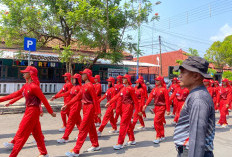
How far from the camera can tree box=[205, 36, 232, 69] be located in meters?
29.1

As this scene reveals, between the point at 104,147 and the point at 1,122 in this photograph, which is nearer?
the point at 104,147

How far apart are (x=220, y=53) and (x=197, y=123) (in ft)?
104

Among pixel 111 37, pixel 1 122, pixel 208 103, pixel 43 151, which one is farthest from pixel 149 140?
pixel 111 37

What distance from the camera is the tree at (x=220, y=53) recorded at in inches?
1147

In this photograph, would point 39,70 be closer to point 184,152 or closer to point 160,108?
point 160,108

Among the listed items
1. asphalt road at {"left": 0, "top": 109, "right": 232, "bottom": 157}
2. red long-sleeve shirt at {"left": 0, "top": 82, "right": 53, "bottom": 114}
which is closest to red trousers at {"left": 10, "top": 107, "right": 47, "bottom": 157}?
red long-sleeve shirt at {"left": 0, "top": 82, "right": 53, "bottom": 114}

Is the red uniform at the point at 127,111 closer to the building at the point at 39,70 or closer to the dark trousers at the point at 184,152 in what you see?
the dark trousers at the point at 184,152

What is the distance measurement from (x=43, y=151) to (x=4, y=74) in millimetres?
14605

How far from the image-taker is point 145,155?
16.8 feet

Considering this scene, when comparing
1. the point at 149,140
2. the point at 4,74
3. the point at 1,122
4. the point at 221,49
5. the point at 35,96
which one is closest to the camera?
the point at 35,96

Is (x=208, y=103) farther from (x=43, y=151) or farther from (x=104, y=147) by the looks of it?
(x=104, y=147)

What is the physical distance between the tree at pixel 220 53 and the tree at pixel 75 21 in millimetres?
20030

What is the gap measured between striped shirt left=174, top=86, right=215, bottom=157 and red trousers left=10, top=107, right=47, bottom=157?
3.38 m

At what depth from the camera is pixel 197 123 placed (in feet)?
5.58
